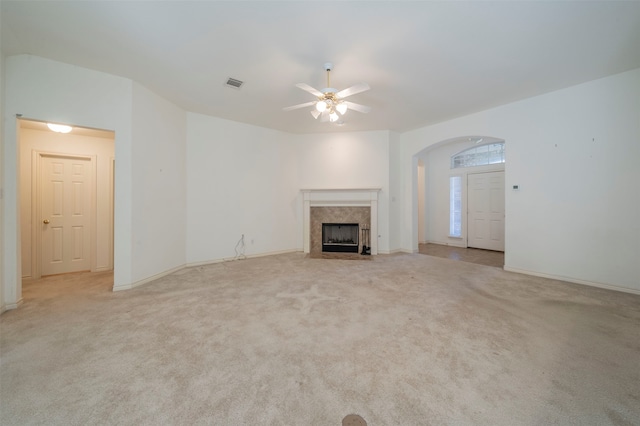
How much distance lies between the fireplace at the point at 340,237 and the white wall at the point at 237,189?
0.75m

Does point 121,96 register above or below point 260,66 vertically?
below

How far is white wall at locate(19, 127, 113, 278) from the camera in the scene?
381 centimetres

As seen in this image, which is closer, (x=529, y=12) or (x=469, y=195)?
(x=529, y=12)

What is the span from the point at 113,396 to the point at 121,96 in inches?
143

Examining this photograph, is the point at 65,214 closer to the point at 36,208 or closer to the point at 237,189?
the point at 36,208

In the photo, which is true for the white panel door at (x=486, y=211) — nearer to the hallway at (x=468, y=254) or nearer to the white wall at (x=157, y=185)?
the hallway at (x=468, y=254)

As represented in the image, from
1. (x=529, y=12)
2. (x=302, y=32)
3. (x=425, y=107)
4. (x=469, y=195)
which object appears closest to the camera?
(x=529, y=12)

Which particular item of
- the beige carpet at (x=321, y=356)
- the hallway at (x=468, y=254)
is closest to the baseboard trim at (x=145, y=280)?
the beige carpet at (x=321, y=356)

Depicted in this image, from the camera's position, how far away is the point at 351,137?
587 cm

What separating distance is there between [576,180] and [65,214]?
825cm

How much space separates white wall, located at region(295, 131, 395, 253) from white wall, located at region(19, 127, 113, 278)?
374 cm

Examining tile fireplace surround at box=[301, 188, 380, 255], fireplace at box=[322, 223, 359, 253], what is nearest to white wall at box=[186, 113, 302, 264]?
tile fireplace surround at box=[301, 188, 380, 255]

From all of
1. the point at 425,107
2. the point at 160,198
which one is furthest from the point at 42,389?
the point at 425,107

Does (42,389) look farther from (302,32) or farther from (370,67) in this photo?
(370,67)
